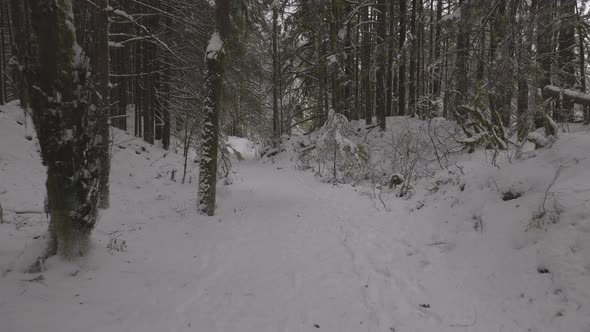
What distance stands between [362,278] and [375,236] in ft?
A: 5.02

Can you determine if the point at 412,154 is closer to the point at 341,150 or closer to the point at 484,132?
the point at 341,150

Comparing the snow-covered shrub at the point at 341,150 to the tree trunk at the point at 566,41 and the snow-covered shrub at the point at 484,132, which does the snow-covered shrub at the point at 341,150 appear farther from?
the tree trunk at the point at 566,41

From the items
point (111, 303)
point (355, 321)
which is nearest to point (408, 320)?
point (355, 321)

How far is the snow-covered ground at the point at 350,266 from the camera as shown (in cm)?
295

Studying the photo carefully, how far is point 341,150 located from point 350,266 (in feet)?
22.7

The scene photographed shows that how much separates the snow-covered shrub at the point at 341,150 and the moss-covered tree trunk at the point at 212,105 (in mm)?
5305

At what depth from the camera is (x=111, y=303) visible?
10.4 ft

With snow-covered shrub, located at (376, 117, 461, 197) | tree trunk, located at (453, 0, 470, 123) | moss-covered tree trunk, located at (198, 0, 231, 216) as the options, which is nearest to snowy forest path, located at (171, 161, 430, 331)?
moss-covered tree trunk, located at (198, 0, 231, 216)

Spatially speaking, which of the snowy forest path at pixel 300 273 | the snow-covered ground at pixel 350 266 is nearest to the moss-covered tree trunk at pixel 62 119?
the snow-covered ground at pixel 350 266

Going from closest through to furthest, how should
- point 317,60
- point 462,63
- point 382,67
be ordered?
1. point 462,63
2. point 382,67
3. point 317,60

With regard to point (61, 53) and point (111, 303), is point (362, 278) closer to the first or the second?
point (111, 303)

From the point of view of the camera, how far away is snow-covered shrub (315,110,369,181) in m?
10.9

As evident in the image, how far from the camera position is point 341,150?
11000 mm

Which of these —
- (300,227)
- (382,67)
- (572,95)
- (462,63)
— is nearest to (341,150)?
(462,63)
